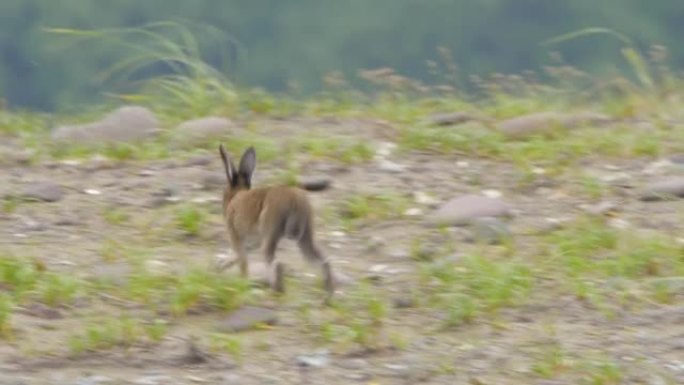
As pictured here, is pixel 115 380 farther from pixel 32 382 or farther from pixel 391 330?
pixel 391 330

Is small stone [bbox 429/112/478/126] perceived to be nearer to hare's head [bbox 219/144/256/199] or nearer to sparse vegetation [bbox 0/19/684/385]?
sparse vegetation [bbox 0/19/684/385]

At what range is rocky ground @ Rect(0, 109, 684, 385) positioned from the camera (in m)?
4.08

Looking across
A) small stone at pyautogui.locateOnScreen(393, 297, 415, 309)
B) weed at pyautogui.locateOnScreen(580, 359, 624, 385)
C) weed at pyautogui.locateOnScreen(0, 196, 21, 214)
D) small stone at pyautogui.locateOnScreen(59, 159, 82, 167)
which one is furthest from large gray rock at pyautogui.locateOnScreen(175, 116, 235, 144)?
weed at pyautogui.locateOnScreen(580, 359, 624, 385)

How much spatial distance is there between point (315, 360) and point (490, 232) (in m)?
1.19

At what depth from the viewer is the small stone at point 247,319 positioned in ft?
14.2

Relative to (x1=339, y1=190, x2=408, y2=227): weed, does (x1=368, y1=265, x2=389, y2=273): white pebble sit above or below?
below

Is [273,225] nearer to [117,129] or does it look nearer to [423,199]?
[423,199]

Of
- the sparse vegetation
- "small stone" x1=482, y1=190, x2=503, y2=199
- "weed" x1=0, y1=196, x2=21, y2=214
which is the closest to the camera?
the sparse vegetation

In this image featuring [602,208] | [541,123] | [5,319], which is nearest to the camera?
[5,319]

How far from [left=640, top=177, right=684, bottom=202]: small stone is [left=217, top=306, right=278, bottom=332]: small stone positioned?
1607 millimetres

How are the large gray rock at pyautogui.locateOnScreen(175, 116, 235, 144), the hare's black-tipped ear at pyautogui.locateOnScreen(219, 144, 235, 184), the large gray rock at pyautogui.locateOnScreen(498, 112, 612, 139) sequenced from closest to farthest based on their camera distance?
the hare's black-tipped ear at pyautogui.locateOnScreen(219, 144, 235, 184), the large gray rock at pyautogui.locateOnScreen(175, 116, 235, 144), the large gray rock at pyautogui.locateOnScreen(498, 112, 612, 139)

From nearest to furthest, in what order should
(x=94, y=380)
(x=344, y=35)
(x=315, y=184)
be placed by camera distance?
(x=94, y=380) < (x=315, y=184) < (x=344, y=35)

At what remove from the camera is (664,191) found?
5539 millimetres

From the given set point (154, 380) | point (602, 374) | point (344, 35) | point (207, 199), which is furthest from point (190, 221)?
point (344, 35)
